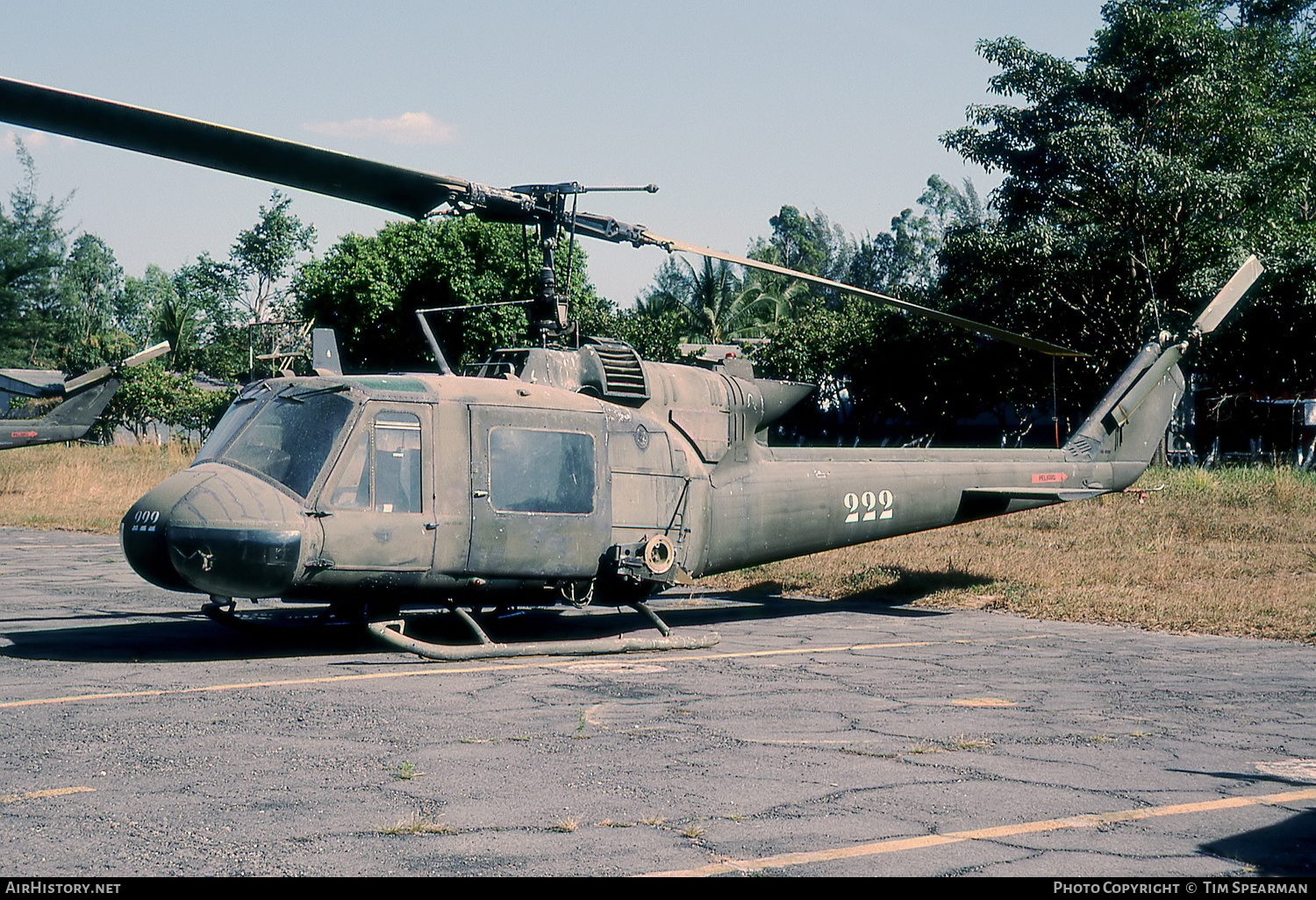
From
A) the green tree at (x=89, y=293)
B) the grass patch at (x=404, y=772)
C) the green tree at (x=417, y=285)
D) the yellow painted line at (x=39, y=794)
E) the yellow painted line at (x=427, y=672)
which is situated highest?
the green tree at (x=89, y=293)

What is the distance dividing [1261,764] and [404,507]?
5.49 meters

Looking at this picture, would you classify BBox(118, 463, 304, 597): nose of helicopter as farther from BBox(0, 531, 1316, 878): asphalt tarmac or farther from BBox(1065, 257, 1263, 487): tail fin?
BBox(1065, 257, 1263, 487): tail fin

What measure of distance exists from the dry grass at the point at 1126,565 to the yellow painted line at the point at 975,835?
6169 mm

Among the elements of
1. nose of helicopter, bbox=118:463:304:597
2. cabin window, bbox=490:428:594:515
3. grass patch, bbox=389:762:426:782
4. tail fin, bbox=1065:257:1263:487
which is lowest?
grass patch, bbox=389:762:426:782

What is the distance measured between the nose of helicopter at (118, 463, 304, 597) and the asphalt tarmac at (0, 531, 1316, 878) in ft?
2.14

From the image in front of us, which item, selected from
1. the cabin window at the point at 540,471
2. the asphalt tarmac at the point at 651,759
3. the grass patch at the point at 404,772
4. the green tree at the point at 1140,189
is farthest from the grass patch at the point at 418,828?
the green tree at the point at 1140,189

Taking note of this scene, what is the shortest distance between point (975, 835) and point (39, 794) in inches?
147

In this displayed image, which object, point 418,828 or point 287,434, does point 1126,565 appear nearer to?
point 287,434

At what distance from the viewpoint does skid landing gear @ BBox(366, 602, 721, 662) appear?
8.15m

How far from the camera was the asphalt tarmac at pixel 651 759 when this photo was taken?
4.03 meters

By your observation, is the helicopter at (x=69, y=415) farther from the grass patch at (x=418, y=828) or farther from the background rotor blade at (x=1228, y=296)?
the grass patch at (x=418, y=828)

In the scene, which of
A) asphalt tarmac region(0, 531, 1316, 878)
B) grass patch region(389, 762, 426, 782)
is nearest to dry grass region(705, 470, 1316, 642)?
asphalt tarmac region(0, 531, 1316, 878)

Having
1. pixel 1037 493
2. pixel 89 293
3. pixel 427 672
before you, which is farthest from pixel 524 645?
pixel 89 293

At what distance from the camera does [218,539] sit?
747 cm
